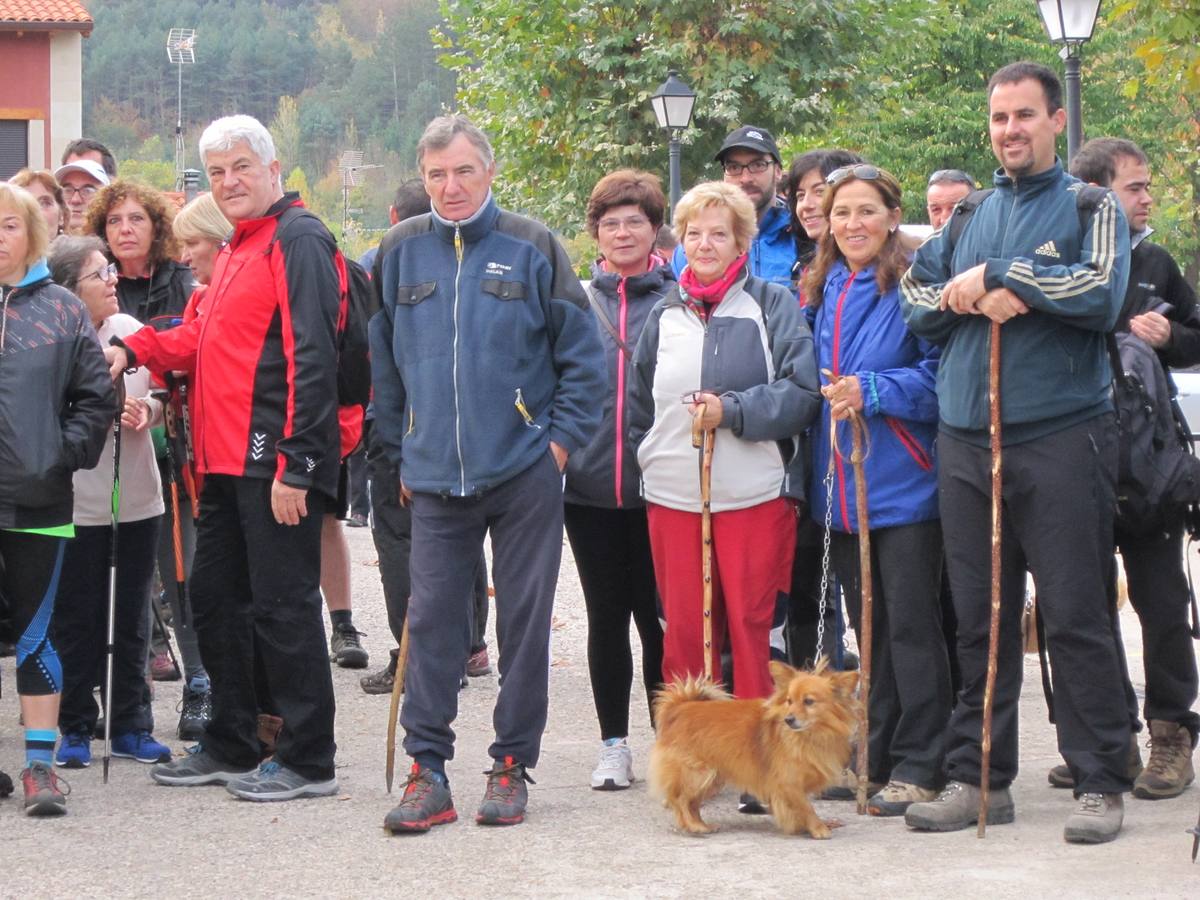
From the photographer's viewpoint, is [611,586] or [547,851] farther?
[611,586]

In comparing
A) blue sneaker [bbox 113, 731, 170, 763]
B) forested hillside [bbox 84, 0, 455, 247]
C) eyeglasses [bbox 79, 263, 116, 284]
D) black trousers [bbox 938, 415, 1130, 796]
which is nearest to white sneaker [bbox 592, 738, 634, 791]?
black trousers [bbox 938, 415, 1130, 796]

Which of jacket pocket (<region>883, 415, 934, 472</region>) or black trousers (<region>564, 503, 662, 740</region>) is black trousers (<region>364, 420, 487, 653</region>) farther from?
jacket pocket (<region>883, 415, 934, 472</region>)

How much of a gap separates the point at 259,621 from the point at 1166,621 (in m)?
3.16

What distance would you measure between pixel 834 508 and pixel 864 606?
0.36 metres

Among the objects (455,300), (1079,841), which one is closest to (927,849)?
(1079,841)

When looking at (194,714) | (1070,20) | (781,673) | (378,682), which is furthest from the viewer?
(1070,20)

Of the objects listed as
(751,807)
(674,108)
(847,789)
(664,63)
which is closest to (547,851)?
(751,807)

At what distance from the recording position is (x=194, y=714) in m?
7.14

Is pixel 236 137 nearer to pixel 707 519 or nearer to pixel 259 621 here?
pixel 259 621

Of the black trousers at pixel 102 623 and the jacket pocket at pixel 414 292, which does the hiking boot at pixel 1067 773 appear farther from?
the black trousers at pixel 102 623

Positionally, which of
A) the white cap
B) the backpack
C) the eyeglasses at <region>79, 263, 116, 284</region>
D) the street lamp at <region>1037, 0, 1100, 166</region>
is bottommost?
Result: the backpack

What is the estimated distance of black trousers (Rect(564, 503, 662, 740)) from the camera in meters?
6.18

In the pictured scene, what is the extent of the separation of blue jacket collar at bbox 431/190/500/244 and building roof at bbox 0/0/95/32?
107 feet

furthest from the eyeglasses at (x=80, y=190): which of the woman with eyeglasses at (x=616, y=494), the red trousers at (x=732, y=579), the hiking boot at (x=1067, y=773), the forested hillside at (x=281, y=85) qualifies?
the forested hillside at (x=281, y=85)
